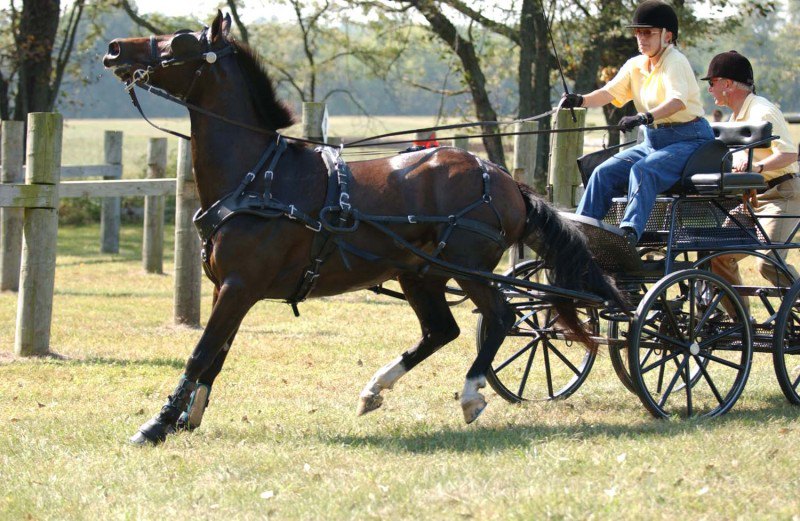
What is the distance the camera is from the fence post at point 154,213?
48.2 feet

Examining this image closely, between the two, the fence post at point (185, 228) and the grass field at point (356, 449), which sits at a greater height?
the fence post at point (185, 228)

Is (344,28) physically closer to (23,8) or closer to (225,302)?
(23,8)

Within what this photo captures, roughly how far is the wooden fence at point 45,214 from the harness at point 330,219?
2.77 m

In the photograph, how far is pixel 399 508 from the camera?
4.73 m

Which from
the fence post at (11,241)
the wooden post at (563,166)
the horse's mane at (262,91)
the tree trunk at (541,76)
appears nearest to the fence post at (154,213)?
the fence post at (11,241)

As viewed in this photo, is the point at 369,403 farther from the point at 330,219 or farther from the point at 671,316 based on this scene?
the point at 671,316

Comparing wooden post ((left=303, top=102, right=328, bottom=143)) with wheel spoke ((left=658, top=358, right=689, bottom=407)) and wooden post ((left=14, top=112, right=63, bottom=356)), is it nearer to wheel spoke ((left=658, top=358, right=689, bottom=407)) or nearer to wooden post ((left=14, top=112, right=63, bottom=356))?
wooden post ((left=14, top=112, right=63, bottom=356))

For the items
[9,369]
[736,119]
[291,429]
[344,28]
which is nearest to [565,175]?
[736,119]

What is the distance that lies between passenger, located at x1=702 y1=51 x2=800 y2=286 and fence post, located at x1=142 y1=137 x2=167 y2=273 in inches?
325

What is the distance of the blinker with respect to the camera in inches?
243

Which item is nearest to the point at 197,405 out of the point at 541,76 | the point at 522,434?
the point at 522,434

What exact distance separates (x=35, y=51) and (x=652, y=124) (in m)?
16.1

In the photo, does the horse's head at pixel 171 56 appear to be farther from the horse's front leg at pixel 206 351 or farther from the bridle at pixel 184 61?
the horse's front leg at pixel 206 351

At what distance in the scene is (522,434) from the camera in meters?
6.16
